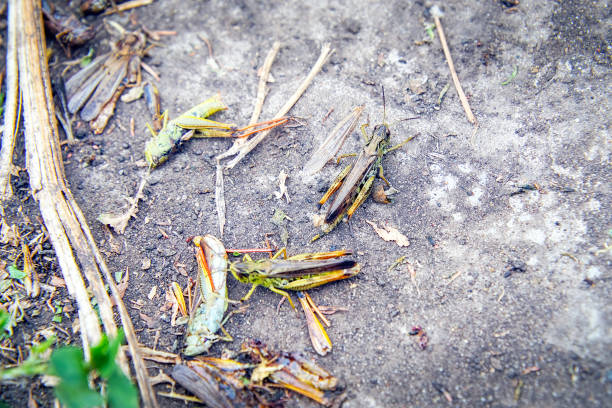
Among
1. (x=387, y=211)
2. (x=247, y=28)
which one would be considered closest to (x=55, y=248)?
(x=387, y=211)

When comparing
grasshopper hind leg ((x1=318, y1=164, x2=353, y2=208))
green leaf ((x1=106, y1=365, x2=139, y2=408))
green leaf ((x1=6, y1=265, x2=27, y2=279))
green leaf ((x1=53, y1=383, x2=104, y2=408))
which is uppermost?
grasshopper hind leg ((x1=318, y1=164, x2=353, y2=208))

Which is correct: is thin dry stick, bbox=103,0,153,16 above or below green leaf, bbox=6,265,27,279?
above

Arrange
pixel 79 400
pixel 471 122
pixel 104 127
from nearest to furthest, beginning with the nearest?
pixel 79 400
pixel 471 122
pixel 104 127

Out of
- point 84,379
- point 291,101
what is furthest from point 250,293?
point 291,101

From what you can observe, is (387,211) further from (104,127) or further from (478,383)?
(104,127)

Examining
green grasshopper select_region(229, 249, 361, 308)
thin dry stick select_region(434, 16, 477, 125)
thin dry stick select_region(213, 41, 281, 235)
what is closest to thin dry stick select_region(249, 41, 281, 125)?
thin dry stick select_region(213, 41, 281, 235)

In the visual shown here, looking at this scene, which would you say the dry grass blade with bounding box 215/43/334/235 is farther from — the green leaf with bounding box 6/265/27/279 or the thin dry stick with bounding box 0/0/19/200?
the thin dry stick with bounding box 0/0/19/200
